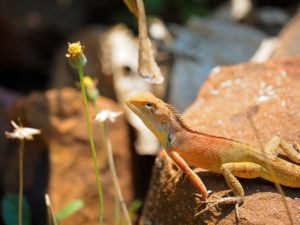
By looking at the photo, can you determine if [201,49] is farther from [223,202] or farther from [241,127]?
[223,202]

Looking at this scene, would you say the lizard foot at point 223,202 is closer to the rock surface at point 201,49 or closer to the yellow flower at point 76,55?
the yellow flower at point 76,55

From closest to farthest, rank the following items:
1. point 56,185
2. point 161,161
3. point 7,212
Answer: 1. point 161,161
2. point 7,212
3. point 56,185

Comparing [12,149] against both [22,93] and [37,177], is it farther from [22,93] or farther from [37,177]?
[22,93]

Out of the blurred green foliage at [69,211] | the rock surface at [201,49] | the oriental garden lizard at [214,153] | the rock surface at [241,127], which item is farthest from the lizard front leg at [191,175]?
the rock surface at [201,49]

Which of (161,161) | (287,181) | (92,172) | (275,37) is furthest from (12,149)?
(275,37)

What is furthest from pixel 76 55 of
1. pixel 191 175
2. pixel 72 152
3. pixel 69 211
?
pixel 72 152

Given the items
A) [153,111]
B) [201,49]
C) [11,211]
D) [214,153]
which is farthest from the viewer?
[201,49]

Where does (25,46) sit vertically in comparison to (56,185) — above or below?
above

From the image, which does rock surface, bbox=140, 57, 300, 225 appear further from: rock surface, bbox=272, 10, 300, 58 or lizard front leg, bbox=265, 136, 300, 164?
rock surface, bbox=272, 10, 300, 58
